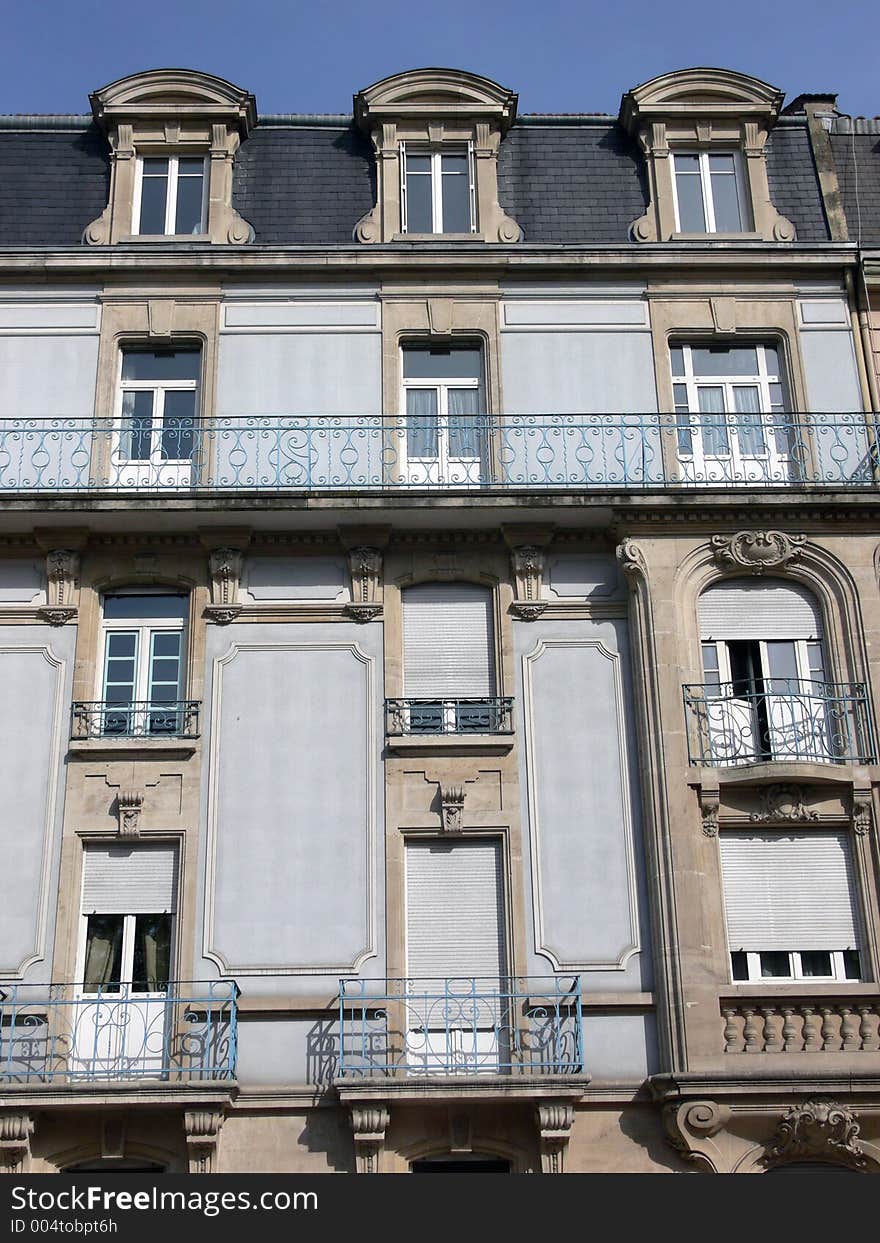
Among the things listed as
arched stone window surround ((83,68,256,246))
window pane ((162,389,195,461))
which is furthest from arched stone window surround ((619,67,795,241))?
window pane ((162,389,195,461))

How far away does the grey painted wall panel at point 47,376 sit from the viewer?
19719 mm

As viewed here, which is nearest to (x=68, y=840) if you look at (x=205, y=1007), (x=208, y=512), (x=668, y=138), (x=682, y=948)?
(x=205, y=1007)

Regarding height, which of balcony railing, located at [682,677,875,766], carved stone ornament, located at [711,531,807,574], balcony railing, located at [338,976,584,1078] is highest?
carved stone ornament, located at [711,531,807,574]

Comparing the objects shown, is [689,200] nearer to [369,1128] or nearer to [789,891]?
[789,891]

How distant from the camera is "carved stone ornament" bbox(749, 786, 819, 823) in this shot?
17.4 meters

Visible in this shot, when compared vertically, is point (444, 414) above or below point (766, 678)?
above

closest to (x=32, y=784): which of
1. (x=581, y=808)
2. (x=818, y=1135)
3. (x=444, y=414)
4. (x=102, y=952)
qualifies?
(x=102, y=952)

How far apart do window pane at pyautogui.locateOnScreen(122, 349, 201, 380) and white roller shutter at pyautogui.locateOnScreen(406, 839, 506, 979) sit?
6614mm

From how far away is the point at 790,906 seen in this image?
17234mm

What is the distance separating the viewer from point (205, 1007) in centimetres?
1672

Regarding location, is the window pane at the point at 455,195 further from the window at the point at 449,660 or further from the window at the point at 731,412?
the window at the point at 449,660

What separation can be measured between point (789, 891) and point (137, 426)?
9.24 m

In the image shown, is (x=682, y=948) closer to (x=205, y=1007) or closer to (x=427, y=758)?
(x=427, y=758)

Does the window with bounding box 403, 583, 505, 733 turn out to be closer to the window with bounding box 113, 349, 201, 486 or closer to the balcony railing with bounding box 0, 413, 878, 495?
the balcony railing with bounding box 0, 413, 878, 495
